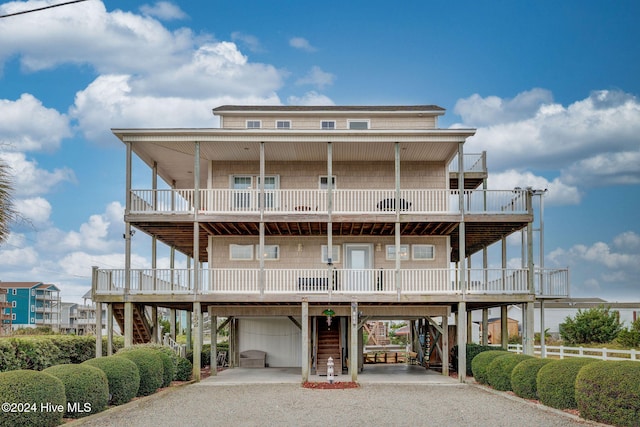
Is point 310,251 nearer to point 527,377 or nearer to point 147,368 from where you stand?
point 147,368

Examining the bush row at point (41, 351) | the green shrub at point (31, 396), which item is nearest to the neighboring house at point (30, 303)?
the bush row at point (41, 351)

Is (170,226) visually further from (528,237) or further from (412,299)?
(528,237)

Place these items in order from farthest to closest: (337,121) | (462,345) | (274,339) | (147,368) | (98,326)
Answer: (274,339), (337,121), (98,326), (462,345), (147,368)

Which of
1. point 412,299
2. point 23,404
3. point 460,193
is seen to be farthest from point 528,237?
point 23,404

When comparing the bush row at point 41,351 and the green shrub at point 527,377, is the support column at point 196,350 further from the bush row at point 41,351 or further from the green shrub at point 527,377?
the green shrub at point 527,377

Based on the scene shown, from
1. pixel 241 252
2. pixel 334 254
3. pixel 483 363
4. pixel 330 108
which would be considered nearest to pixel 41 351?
pixel 241 252

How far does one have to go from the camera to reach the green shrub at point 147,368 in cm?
2125

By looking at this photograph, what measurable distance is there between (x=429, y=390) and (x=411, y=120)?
1360cm

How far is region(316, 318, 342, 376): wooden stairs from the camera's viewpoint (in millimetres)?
28961

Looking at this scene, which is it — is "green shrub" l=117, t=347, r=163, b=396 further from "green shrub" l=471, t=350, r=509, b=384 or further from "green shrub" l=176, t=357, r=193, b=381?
"green shrub" l=471, t=350, r=509, b=384

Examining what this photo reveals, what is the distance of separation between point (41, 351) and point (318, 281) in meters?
10.6

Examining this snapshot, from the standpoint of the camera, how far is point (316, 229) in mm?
30031

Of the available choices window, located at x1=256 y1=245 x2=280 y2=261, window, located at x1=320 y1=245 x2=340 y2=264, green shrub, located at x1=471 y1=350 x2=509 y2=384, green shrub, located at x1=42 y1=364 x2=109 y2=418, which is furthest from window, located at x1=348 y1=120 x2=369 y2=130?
green shrub, located at x1=42 y1=364 x2=109 y2=418

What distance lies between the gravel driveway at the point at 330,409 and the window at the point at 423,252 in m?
7.81
